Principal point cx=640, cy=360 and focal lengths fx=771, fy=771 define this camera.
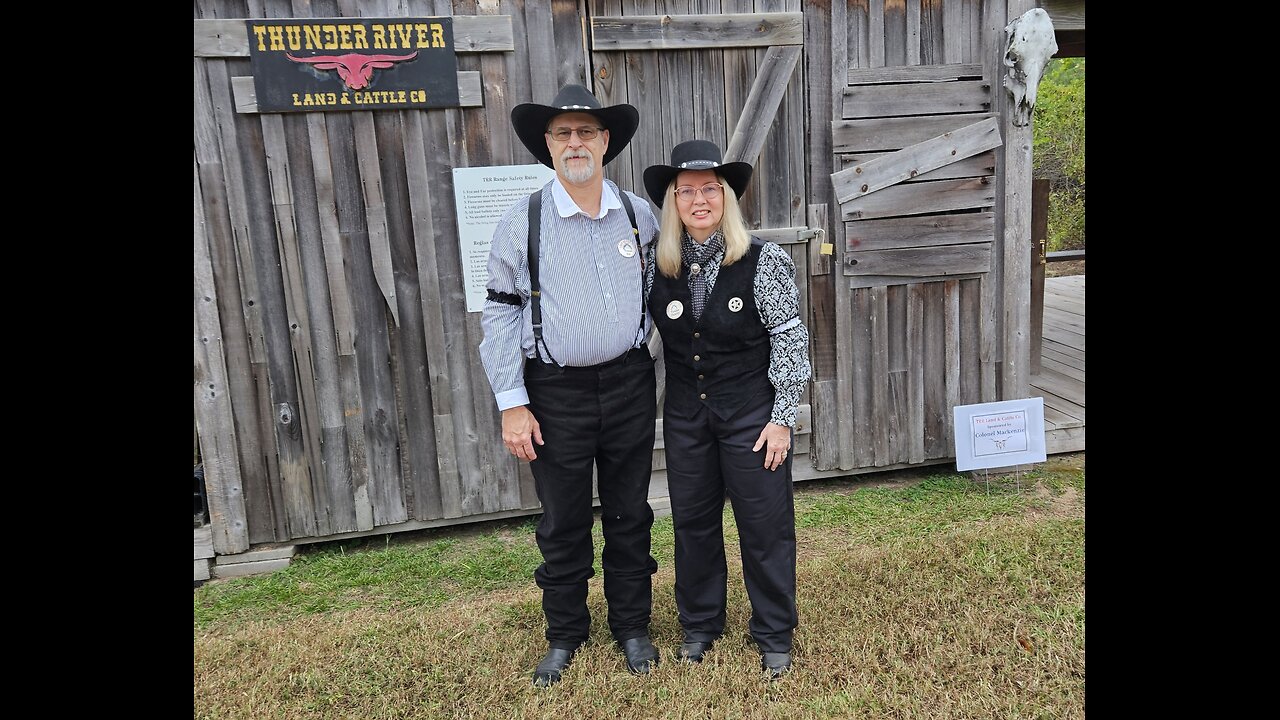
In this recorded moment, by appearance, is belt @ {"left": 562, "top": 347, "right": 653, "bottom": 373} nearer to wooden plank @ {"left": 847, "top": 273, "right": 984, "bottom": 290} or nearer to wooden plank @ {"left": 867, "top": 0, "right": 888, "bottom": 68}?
wooden plank @ {"left": 847, "top": 273, "right": 984, "bottom": 290}

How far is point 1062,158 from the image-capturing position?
579 inches

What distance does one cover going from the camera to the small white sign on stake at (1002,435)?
15.6 ft

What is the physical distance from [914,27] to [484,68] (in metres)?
2.48

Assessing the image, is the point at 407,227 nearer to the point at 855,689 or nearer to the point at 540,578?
the point at 540,578

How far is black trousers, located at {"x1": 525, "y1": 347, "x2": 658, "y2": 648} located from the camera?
2865 millimetres

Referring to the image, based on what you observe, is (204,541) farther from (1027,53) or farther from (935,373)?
(1027,53)

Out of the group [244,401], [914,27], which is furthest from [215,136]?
[914,27]

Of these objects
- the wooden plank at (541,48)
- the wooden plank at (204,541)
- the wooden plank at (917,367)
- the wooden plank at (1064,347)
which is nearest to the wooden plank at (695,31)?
the wooden plank at (541,48)

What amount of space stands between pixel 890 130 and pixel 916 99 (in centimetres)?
24

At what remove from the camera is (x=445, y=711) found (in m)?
2.88

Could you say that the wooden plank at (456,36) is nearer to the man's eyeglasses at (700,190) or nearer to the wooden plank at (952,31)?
the man's eyeglasses at (700,190)

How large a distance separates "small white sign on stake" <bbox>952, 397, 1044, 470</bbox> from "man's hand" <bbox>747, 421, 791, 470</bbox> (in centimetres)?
239

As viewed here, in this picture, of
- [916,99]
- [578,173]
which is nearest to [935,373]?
[916,99]

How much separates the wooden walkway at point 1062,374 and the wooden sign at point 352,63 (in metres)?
4.37
